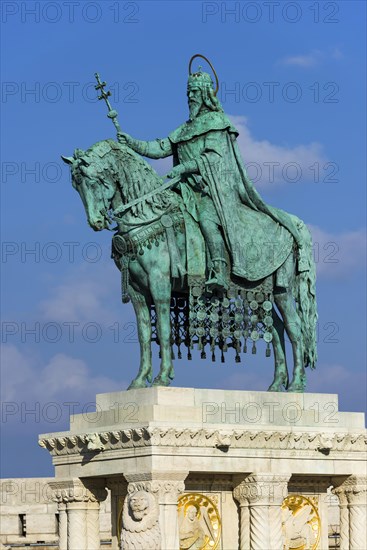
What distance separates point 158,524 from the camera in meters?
32.9

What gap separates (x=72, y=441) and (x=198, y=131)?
571 centimetres

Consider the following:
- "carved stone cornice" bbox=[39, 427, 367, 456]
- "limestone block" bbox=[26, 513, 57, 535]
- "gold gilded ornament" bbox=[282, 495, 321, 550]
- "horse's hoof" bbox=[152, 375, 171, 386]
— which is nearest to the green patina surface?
"horse's hoof" bbox=[152, 375, 171, 386]

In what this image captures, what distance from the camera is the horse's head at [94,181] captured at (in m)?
34.0

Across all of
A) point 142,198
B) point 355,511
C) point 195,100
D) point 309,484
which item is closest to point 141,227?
point 142,198

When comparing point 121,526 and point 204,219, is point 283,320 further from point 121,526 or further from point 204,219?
point 121,526

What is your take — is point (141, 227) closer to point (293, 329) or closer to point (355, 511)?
point (293, 329)

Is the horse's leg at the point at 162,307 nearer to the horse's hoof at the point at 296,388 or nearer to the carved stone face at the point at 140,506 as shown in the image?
the carved stone face at the point at 140,506

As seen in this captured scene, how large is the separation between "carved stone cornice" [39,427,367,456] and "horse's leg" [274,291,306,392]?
1.16 metres

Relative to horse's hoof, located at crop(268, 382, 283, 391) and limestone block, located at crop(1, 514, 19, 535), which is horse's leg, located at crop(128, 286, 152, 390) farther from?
limestone block, located at crop(1, 514, 19, 535)

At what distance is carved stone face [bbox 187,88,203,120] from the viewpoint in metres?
35.2

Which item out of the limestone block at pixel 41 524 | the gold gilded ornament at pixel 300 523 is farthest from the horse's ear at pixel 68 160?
the limestone block at pixel 41 524

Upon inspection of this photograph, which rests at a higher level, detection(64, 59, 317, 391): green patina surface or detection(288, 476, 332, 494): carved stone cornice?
detection(64, 59, 317, 391): green patina surface

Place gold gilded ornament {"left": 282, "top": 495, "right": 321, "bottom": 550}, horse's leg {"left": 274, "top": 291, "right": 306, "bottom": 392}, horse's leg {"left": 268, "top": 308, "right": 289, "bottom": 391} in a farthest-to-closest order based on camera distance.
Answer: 1. horse's leg {"left": 268, "top": 308, "right": 289, "bottom": 391}
2. horse's leg {"left": 274, "top": 291, "right": 306, "bottom": 392}
3. gold gilded ornament {"left": 282, "top": 495, "right": 321, "bottom": 550}

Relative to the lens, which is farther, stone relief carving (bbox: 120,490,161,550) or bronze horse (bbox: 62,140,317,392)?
bronze horse (bbox: 62,140,317,392)
